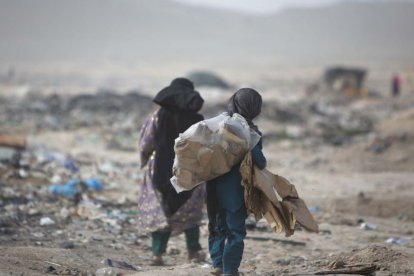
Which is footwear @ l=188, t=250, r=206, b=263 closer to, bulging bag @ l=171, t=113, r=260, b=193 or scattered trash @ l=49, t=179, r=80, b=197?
bulging bag @ l=171, t=113, r=260, b=193

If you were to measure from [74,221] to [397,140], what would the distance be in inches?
298

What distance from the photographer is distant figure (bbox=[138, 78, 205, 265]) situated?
200 inches

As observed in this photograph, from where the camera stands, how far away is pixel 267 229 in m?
6.67

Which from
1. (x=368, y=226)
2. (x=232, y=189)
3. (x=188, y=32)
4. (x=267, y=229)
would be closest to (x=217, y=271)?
(x=232, y=189)

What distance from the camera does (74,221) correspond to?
6531mm

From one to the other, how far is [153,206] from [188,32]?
339 ft

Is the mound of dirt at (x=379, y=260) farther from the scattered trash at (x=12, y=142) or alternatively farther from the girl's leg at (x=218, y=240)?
the scattered trash at (x=12, y=142)

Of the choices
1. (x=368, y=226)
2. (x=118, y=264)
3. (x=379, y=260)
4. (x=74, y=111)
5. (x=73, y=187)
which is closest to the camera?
(x=379, y=260)

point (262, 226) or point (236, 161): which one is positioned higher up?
point (236, 161)

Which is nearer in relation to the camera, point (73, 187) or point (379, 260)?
point (379, 260)

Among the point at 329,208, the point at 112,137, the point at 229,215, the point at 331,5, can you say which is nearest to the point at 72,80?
the point at 112,137

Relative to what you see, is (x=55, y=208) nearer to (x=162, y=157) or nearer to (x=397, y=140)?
(x=162, y=157)

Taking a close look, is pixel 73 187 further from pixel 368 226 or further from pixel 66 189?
pixel 368 226

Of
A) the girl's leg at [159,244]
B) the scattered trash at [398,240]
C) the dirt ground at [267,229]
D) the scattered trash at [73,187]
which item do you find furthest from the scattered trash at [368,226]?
the scattered trash at [73,187]
